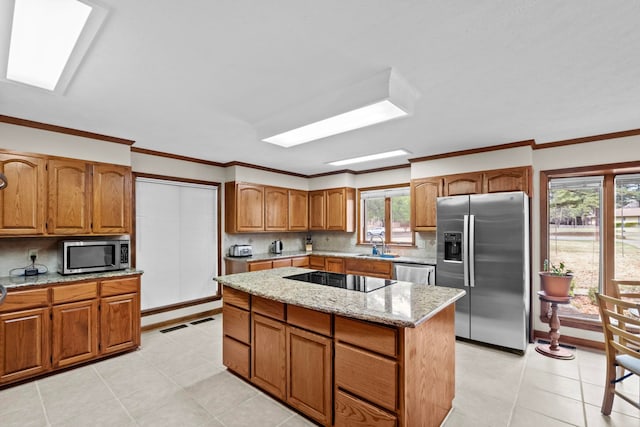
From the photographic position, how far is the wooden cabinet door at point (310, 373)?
2107mm

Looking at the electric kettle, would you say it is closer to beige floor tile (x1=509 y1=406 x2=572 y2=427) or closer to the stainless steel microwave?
the stainless steel microwave

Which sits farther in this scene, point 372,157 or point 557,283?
point 372,157

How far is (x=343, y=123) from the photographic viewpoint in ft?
8.56

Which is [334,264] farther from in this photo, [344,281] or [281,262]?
[344,281]

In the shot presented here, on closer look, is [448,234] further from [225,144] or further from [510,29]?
[225,144]

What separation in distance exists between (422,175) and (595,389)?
296cm

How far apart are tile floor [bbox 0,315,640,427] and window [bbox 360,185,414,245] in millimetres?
2316

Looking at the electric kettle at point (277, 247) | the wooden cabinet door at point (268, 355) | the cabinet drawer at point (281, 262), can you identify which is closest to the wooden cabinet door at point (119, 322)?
the wooden cabinet door at point (268, 355)

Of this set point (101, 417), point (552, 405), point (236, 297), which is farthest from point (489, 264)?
point (101, 417)

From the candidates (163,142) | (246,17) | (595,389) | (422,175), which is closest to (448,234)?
(422,175)

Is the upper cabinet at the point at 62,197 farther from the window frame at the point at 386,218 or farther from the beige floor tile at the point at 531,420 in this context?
the beige floor tile at the point at 531,420

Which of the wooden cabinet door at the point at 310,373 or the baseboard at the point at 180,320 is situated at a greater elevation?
the wooden cabinet door at the point at 310,373

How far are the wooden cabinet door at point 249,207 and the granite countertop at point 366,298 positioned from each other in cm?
212

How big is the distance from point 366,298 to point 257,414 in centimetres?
123
